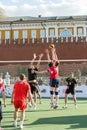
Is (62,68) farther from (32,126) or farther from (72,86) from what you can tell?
(32,126)

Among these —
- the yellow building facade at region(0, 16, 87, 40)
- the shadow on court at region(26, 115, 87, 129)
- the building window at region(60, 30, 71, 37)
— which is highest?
the yellow building facade at region(0, 16, 87, 40)

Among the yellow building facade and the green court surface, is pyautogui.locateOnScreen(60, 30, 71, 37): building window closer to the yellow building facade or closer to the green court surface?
the yellow building facade

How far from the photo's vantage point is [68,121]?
12195mm

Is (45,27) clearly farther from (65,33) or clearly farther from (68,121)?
(68,121)

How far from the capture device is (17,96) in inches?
A: 439

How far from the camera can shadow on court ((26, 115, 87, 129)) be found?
37.4 ft

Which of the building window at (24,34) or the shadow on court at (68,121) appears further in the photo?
the building window at (24,34)

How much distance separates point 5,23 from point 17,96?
4766 cm

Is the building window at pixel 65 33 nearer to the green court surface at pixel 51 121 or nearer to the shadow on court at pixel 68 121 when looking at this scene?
the green court surface at pixel 51 121

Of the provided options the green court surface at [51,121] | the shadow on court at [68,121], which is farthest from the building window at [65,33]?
the shadow on court at [68,121]

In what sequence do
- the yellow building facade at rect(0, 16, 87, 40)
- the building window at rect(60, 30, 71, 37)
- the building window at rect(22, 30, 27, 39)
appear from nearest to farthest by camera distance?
the yellow building facade at rect(0, 16, 87, 40) → the building window at rect(60, 30, 71, 37) → the building window at rect(22, 30, 27, 39)

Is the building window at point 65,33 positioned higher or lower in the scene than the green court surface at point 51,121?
higher

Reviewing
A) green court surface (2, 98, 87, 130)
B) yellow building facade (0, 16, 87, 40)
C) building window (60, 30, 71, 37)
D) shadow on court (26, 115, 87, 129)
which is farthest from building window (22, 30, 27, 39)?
shadow on court (26, 115, 87, 129)

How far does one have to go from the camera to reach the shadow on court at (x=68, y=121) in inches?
449
